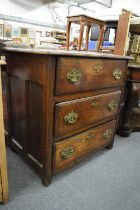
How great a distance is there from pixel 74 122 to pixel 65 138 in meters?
0.12

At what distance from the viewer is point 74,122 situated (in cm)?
110

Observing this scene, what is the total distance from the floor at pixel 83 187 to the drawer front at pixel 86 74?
2.12ft

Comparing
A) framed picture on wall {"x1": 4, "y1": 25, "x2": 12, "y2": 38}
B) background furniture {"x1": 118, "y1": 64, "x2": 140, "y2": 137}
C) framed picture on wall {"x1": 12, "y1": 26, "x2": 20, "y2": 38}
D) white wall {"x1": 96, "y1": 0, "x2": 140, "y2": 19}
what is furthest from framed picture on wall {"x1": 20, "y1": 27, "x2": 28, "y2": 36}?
background furniture {"x1": 118, "y1": 64, "x2": 140, "y2": 137}

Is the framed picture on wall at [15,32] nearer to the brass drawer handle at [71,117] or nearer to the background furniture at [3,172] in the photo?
the brass drawer handle at [71,117]

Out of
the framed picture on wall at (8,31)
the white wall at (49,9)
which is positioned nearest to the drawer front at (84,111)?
A: the white wall at (49,9)

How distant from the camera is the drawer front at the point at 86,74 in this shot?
0.92 meters

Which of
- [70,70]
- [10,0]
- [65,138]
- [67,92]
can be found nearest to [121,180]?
[65,138]

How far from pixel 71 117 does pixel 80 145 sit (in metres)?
0.28

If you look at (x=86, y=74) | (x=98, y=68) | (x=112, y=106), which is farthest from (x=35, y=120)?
(x=112, y=106)

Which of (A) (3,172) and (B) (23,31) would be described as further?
(B) (23,31)

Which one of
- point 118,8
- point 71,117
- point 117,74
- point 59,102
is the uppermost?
point 118,8

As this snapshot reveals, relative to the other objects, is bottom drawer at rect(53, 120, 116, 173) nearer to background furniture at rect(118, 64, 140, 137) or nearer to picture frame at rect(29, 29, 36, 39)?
background furniture at rect(118, 64, 140, 137)

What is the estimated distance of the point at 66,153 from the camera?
112 cm

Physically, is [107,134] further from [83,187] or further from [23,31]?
[23,31]
